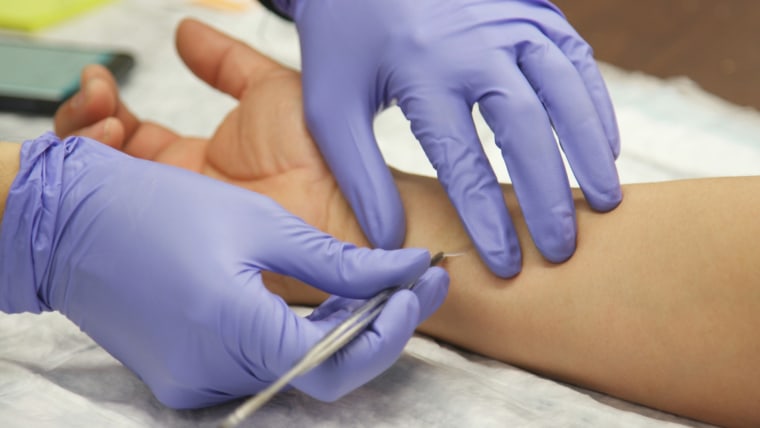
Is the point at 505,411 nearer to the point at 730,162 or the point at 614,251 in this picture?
the point at 614,251

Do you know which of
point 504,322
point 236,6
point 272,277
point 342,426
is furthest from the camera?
point 236,6

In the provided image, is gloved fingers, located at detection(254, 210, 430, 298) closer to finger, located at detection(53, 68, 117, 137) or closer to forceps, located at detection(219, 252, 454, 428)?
forceps, located at detection(219, 252, 454, 428)

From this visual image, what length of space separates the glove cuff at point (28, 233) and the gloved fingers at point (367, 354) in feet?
1.14

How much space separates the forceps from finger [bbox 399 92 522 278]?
0.22 ft

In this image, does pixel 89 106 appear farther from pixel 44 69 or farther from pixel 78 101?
pixel 44 69

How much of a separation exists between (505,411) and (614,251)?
229mm

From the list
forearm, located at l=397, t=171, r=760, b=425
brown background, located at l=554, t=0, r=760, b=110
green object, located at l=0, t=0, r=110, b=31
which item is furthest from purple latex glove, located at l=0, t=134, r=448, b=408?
brown background, located at l=554, t=0, r=760, b=110

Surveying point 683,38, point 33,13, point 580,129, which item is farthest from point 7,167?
point 683,38

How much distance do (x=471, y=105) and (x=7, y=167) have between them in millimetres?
588

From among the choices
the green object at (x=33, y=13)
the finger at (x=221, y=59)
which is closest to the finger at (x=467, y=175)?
the finger at (x=221, y=59)

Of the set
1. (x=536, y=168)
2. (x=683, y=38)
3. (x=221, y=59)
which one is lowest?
(x=683, y=38)

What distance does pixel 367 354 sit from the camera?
2.72 ft

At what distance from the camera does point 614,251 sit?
3.12 feet

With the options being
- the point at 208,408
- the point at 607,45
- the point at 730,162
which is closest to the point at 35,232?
the point at 208,408
